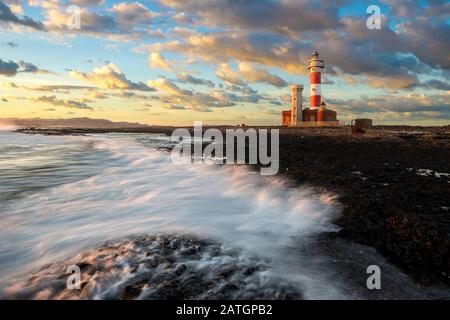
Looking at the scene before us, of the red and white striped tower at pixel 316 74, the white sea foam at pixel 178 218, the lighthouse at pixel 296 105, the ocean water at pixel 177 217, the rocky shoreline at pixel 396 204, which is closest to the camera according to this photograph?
the rocky shoreline at pixel 396 204

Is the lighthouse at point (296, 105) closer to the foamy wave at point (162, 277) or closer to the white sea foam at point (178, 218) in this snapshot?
the white sea foam at point (178, 218)

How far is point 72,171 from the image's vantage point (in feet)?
42.7

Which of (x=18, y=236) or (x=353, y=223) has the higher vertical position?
A: (x=353, y=223)

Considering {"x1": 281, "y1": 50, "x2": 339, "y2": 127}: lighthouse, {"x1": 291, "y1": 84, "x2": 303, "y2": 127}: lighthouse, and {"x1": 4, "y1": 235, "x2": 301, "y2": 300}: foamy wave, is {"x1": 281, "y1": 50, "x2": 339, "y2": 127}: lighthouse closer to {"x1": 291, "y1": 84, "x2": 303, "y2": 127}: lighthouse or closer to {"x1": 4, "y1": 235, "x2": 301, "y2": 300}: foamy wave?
{"x1": 291, "y1": 84, "x2": 303, "y2": 127}: lighthouse

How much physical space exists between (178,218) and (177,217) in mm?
91

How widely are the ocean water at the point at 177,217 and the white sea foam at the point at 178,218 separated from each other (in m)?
0.01

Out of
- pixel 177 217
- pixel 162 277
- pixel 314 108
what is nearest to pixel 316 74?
pixel 314 108

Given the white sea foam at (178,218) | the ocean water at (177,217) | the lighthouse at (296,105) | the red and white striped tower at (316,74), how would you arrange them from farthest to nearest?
the lighthouse at (296,105)
the red and white striped tower at (316,74)
the white sea foam at (178,218)
the ocean water at (177,217)

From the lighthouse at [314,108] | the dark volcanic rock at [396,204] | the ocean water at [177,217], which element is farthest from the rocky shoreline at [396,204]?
the lighthouse at [314,108]

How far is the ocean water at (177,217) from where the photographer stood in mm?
3938

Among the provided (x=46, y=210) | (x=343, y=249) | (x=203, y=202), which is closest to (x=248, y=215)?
(x=203, y=202)
